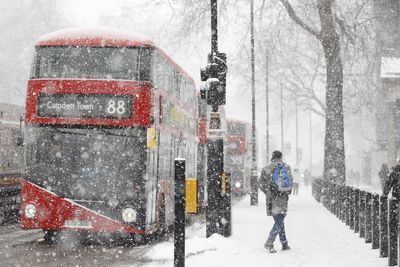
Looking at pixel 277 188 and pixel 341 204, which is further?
pixel 341 204

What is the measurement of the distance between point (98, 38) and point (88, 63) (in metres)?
0.58

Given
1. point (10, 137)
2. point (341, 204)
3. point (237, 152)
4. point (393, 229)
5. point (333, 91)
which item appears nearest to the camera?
point (393, 229)

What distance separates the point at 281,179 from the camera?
12250 mm

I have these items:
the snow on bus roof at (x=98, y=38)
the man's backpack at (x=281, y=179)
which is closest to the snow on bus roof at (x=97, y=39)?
the snow on bus roof at (x=98, y=38)

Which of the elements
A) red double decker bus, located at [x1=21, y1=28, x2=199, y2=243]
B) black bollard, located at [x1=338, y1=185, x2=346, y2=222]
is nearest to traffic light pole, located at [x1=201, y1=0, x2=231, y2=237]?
red double decker bus, located at [x1=21, y1=28, x2=199, y2=243]

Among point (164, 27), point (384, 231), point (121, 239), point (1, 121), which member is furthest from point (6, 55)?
point (384, 231)

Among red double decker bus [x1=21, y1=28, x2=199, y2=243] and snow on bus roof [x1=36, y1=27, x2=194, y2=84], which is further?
snow on bus roof [x1=36, y1=27, x2=194, y2=84]

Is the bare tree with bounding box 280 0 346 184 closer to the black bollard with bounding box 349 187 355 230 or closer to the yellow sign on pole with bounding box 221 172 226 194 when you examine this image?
the black bollard with bounding box 349 187 355 230

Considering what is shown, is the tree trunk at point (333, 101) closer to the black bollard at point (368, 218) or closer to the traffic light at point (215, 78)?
the traffic light at point (215, 78)

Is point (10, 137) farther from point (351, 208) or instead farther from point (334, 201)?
point (334, 201)

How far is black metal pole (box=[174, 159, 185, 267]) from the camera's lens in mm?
8086

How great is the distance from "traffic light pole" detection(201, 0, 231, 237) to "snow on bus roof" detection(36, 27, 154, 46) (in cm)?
131

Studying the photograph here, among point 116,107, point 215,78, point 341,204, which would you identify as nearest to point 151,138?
point 116,107

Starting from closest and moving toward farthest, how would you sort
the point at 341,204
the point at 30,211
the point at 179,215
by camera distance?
1. the point at 179,215
2. the point at 30,211
3. the point at 341,204
